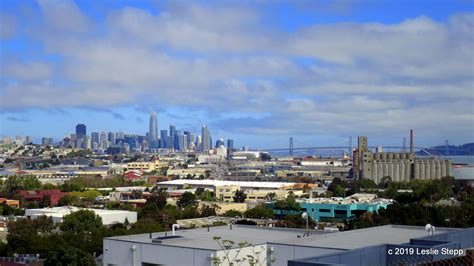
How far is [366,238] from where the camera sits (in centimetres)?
715

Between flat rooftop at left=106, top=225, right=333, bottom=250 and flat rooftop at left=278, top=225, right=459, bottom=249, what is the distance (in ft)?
1.99

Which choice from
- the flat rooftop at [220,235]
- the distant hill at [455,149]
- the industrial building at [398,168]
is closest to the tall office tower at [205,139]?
the distant hill at [455,149]

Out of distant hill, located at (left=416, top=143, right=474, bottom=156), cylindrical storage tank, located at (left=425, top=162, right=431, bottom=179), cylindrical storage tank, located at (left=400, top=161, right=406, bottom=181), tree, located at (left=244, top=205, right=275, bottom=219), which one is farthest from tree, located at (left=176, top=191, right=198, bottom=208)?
distant hill, located at (left=416, top=143, right=474, bottom=156)

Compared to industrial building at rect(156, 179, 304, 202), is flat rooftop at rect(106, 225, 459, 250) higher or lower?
higher

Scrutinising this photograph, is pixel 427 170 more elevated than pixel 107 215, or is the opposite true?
pixel 427 170

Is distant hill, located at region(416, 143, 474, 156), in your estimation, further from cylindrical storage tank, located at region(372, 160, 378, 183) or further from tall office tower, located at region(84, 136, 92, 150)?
cylindrical storage tank, located at region(372, 160, 378, 183)

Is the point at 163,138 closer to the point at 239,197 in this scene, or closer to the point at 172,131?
the point at 172,131

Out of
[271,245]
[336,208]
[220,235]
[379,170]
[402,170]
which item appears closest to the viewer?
[271,245]

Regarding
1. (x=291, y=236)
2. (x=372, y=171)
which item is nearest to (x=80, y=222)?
(x=291, y=236)

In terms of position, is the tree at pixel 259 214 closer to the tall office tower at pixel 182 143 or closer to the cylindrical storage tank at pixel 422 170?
the cylindrical storage tank at pixel 422 170

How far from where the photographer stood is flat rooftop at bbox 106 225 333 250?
284 inches

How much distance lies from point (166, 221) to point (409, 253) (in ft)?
40.9

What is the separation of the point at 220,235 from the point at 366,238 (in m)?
1.97

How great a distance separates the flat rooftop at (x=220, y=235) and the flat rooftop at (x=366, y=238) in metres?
0.61
